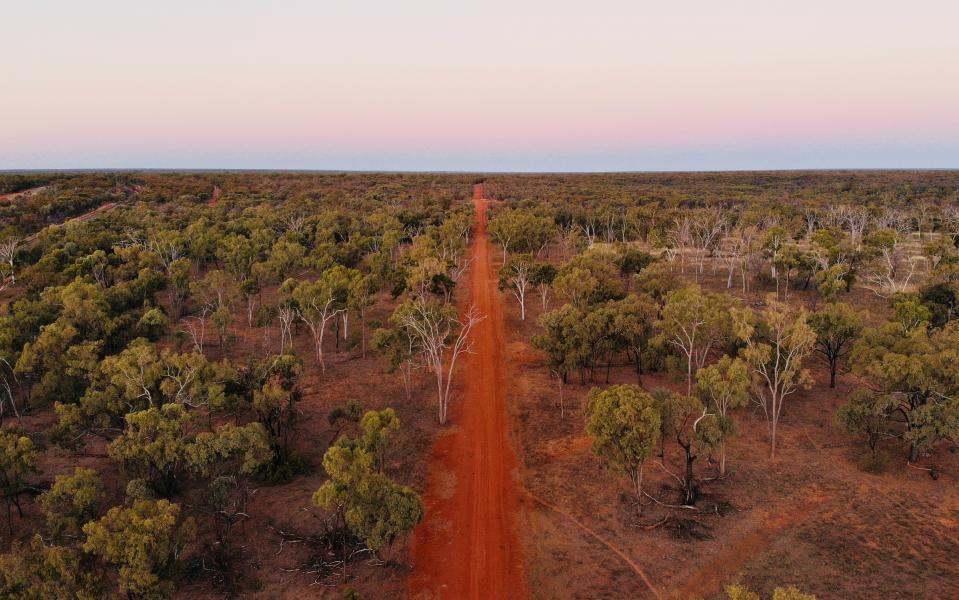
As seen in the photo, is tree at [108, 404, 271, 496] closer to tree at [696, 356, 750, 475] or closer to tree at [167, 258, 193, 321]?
tree at [696, 356, 750, 475]

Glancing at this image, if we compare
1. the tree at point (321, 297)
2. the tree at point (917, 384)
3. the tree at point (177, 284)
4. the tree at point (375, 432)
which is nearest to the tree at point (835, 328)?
the tree at point (917, 384)

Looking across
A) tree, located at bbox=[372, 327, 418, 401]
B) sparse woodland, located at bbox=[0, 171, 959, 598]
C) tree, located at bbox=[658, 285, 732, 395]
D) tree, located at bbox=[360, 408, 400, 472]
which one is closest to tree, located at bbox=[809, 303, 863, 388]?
sparse woodland, located at bbox=[0, 171, 959, 598]

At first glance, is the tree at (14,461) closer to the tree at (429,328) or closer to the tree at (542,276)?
the tree at (429,328)

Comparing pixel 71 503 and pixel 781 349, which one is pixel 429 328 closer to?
pixel 71 503

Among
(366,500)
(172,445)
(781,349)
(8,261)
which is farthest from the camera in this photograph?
(8,261)

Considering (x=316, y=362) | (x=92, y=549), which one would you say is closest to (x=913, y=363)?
(x=92, y=549)

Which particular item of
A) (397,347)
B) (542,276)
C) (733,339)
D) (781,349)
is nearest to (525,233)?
(542,276)
